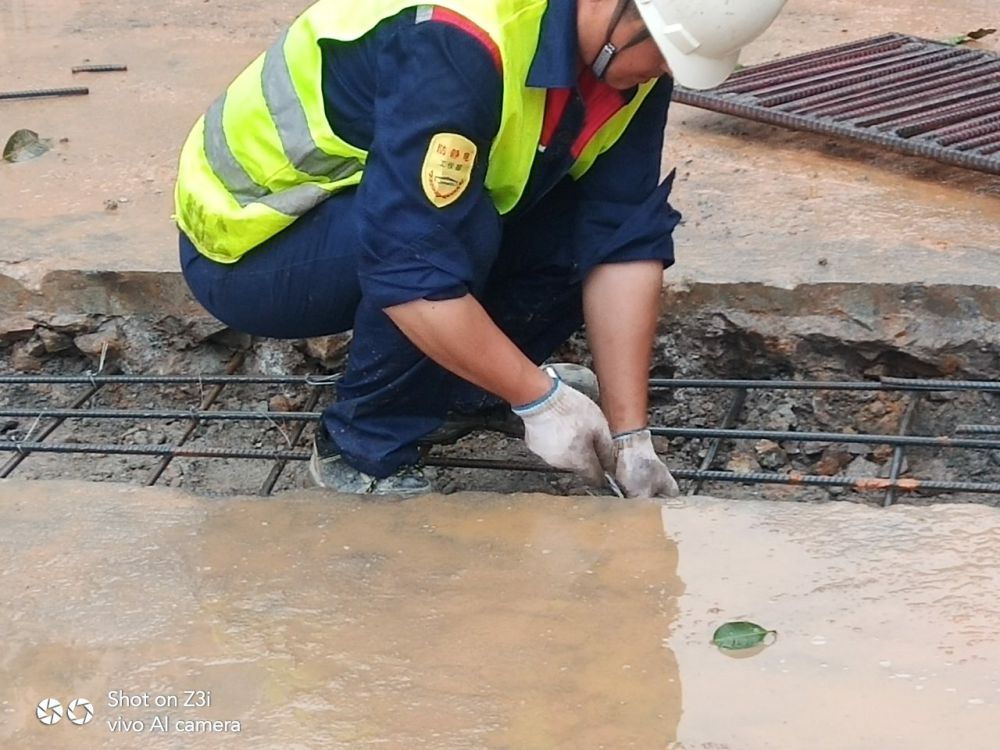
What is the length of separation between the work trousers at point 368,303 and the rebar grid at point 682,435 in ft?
0.65

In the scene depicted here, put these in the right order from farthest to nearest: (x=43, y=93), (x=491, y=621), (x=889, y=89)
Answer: (x=43, y=93) → (x=889, y=89) → (x=491, y=621)

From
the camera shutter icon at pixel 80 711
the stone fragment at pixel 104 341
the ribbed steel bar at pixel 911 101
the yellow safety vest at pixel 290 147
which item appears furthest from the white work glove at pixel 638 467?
the ribbed steel bar at pixel 911 101

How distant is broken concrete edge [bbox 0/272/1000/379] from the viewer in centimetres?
303

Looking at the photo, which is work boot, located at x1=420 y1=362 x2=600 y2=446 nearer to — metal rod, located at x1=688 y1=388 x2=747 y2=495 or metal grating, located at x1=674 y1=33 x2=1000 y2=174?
metal rod, located at x1=688 y1=388 x2=747 y2=495

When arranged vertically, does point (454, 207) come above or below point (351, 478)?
above

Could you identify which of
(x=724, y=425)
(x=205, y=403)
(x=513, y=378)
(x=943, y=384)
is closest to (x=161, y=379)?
(x=205, y=403)

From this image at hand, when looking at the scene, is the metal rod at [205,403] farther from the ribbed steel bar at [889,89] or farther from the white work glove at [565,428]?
the ribbed steel bar at [889,89]

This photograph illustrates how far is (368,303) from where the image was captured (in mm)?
2436

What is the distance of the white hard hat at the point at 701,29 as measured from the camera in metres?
2.12

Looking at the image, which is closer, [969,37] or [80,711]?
[80,711]

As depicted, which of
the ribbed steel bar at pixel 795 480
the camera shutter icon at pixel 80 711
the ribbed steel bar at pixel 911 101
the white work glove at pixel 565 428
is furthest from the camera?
the ribbed steel bar at pixel 911 101

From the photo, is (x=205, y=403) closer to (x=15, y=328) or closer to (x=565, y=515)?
(x=15, y=328)

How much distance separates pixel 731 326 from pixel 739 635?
3.95 feet

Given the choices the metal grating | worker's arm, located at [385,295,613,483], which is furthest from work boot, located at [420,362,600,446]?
the metal grating
